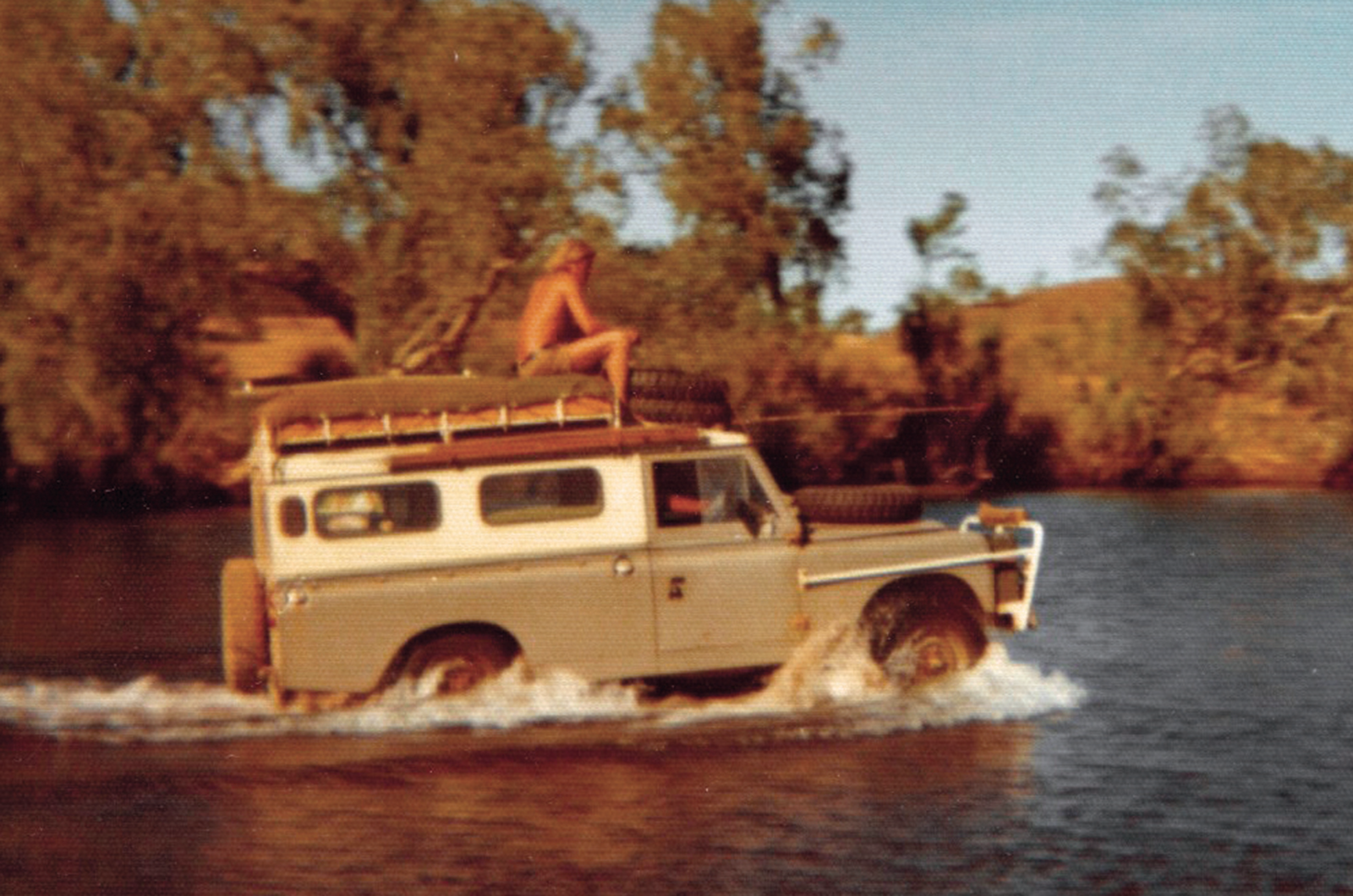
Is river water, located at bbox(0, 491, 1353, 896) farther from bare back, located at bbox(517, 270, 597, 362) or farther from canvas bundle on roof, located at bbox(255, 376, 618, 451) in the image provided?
bare back, located at bbox(517, 270, 597, 362)

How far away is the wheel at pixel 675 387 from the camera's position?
1395cm

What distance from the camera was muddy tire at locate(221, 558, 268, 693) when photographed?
13016 millimetres

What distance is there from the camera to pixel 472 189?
33531mm

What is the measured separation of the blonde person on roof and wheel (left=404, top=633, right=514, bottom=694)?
2.08m

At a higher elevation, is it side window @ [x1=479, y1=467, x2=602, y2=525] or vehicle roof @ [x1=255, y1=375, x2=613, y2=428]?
vehicle roof @ [x1=255, y1=375, x2=613, y2=428]

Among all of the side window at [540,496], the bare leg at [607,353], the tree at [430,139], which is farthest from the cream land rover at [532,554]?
the tree at [430,139]

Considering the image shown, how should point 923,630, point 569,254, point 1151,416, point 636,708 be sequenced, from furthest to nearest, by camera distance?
point 1151,416, point 569,254, point 636,708, point 923,630

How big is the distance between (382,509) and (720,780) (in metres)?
3.13

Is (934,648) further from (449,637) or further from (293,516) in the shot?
(293,516)

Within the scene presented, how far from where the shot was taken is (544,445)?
13188mm

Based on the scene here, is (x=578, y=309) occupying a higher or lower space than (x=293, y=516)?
higher

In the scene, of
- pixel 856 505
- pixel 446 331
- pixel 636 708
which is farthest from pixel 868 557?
pixel 446 331

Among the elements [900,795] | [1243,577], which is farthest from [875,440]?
[900,795]

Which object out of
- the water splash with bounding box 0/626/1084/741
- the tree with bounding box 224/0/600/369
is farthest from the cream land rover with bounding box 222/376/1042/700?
the tree with bounding box 224/0/600/369
